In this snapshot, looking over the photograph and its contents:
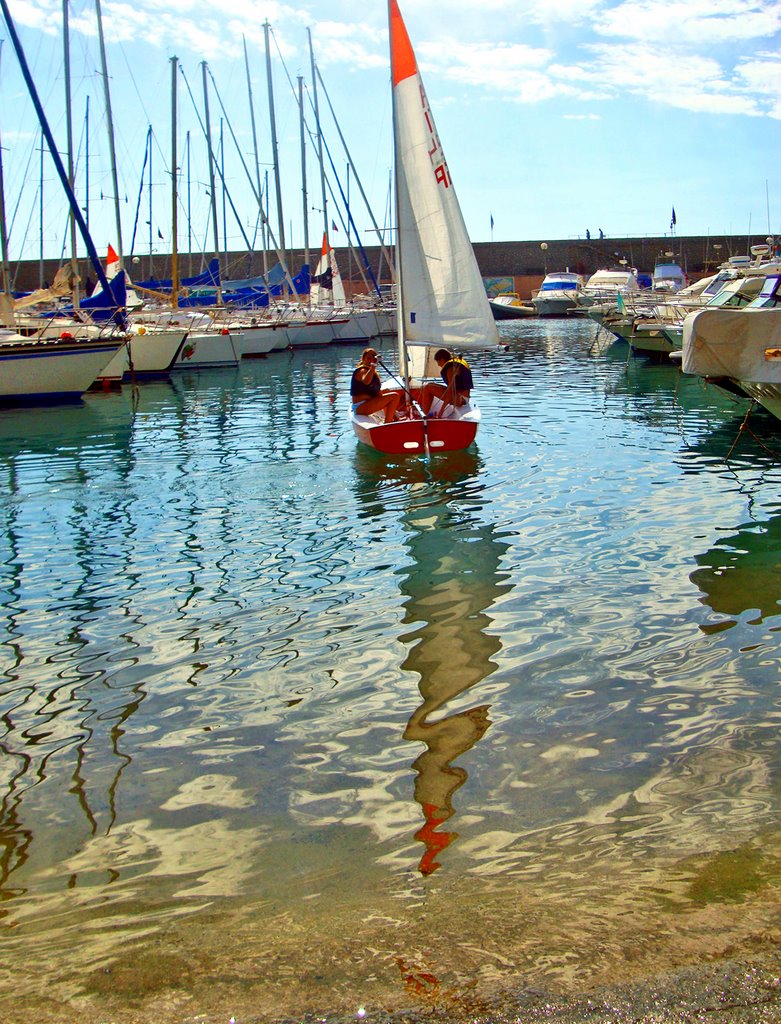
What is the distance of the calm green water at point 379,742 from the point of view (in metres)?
3.49

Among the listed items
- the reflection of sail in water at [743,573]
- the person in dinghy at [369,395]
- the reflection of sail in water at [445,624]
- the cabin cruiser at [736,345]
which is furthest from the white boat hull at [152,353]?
the reflection of sail in water at [743,573]

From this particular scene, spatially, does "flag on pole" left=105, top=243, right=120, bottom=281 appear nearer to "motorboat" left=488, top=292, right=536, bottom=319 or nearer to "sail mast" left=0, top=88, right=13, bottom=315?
"sail mast" left=0, top=88, right=13, bottom=315

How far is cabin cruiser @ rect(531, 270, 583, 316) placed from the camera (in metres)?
67.3

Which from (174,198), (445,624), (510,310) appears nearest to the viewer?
(445,624)

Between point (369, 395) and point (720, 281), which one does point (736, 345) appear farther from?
point (720, 281)

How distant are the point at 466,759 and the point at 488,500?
22.6 feet

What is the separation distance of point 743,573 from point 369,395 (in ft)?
26.0

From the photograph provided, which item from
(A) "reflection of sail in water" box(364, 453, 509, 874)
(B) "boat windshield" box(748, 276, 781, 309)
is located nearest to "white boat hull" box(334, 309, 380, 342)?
(B) "boat windshield" box(748, 276, 781, 309)

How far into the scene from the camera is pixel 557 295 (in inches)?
2662

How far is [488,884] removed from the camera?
3.96 metres

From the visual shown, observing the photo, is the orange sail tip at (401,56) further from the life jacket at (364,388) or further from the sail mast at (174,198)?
the sail mast at (174,198)

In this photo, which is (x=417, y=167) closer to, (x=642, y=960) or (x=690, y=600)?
(x=690, y=600)

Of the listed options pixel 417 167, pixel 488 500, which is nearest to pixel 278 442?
pixel 417 167

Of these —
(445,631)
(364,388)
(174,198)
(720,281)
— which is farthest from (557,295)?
(445,631)
